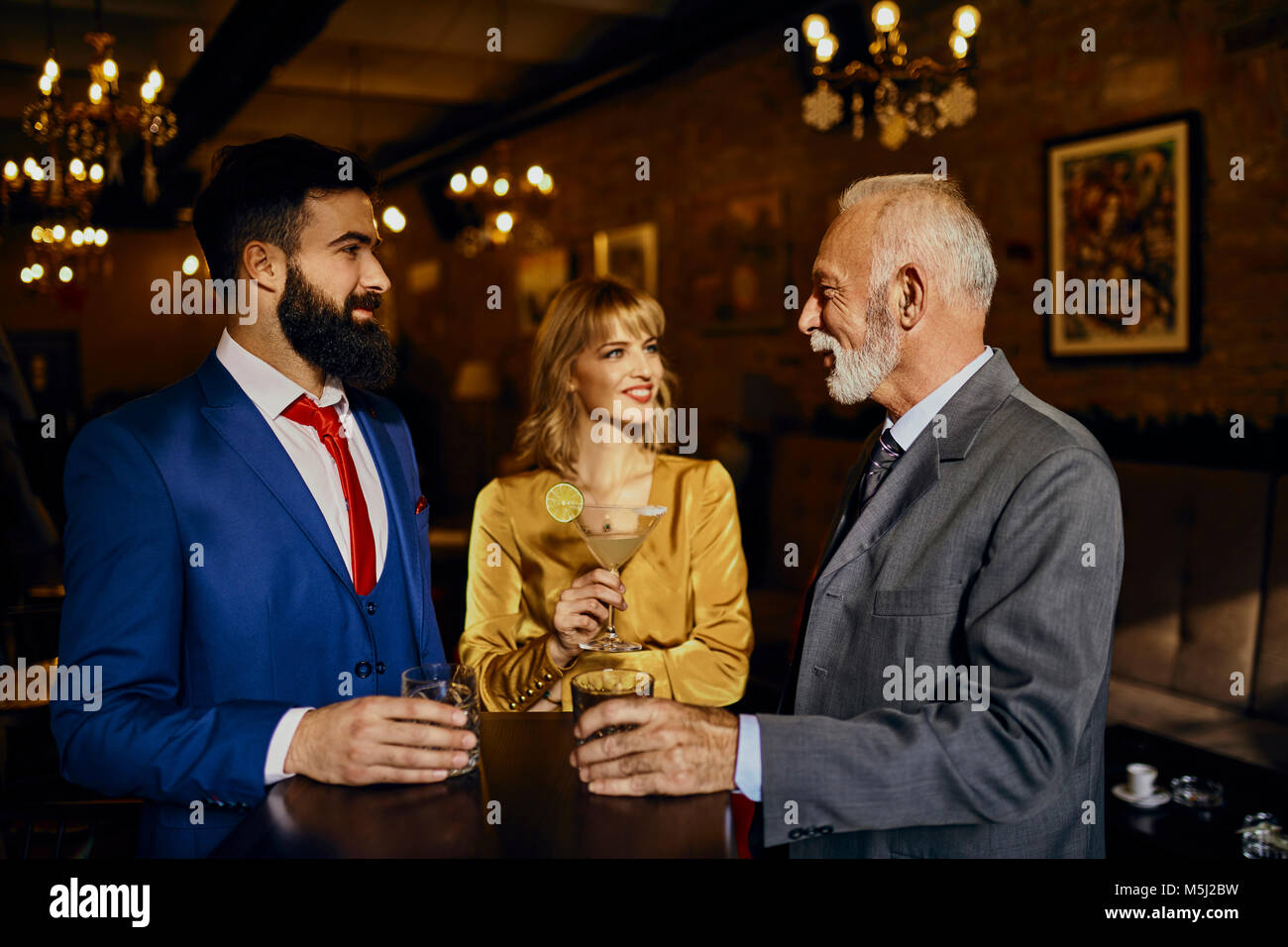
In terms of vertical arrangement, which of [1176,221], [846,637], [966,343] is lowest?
[846,637]

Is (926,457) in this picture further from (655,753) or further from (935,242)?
(655,753)

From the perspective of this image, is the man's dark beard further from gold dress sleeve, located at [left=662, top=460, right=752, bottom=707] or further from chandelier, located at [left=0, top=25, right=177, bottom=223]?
chandelier, located at [left=0, top=25, right=177, bottom=223]

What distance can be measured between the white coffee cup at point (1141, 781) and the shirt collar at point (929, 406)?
1.35 metres

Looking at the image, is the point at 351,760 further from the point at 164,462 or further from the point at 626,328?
the point at 626,328

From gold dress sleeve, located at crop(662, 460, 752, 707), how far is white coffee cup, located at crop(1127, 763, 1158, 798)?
103cm

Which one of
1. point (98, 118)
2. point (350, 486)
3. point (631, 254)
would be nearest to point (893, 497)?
point (350, 486)

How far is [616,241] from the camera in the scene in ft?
26.7

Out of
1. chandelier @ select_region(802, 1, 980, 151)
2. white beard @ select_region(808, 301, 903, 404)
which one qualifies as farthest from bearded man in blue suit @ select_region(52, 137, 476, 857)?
chandelier @ select_region(802, 1, 980, 151)

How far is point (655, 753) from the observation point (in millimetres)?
1272

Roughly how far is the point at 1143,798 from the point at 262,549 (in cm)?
217

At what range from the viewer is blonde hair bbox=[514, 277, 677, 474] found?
2.48m

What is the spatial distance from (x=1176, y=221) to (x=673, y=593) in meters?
3.06

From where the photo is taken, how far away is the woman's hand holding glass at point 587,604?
1878 millimetres

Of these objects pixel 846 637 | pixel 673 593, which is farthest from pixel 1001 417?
pixel 673 593
